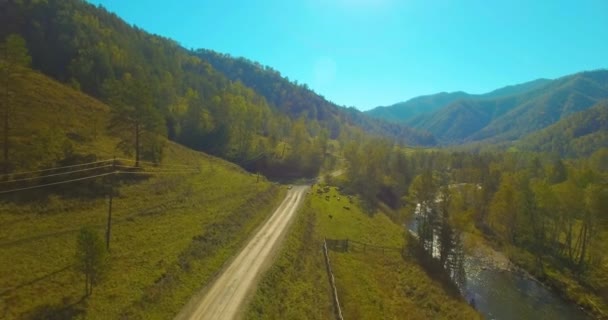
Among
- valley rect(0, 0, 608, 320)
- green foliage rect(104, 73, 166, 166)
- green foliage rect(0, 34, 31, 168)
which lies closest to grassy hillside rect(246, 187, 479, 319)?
valley rect(0, 0, 608, 320)

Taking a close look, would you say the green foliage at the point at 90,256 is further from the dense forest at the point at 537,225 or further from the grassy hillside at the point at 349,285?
the dense forest at the point at 537,225

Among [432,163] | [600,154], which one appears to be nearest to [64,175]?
[432,163]

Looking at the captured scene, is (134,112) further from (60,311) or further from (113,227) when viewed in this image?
(60,311)

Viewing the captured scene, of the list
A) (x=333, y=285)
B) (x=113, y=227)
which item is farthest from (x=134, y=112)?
(x=333, y=285)

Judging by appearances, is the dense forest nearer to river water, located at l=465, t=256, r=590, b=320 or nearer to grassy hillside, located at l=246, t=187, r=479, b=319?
river water, located at l=465, t=256, r=590, b=320

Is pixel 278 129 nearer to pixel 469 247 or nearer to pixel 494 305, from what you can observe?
pixel 469 247

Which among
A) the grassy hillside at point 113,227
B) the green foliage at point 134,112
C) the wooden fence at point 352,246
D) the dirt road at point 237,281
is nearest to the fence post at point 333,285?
the wooden fence at point 352,246
